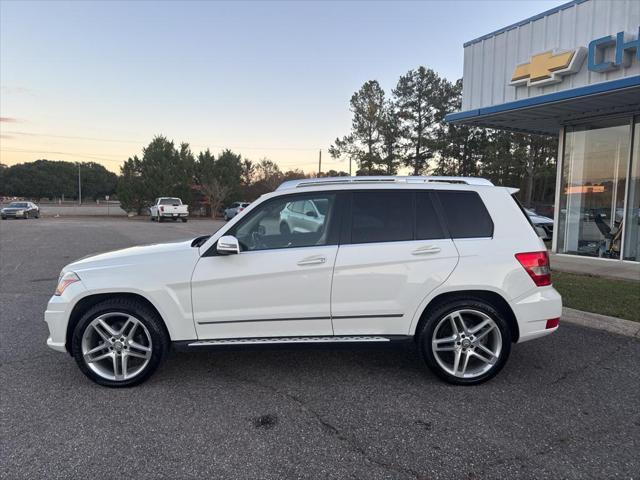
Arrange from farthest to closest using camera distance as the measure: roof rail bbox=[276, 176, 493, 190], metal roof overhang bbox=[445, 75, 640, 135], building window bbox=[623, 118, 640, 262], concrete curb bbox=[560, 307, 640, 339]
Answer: building window bbox=[623, 118, 640, 262], metal roof overhang bbox=[445, 75, 640, 135], concrete curb bbox=[560, 307, 640, 339], roof rail bbox=[276, 176, 493, 190]

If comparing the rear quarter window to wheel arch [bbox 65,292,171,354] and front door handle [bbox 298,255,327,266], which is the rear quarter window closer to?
front door handle [bbox 298,255,327,266]

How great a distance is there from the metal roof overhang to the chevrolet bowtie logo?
0.45 m

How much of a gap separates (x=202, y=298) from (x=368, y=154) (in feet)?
156

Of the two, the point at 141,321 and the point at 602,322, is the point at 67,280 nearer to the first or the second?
the point at 141,321

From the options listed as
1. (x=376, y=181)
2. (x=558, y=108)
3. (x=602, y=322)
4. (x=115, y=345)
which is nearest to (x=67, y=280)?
(x=115, y=345)

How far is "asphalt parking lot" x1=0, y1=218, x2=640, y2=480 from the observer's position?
272 centimetres

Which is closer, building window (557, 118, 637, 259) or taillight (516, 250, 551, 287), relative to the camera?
taillight (516, 250, 551, 287)

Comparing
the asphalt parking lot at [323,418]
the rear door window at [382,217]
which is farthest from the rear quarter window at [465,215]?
the asphalt parking lot at [323,418]

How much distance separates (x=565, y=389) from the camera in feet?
12.5

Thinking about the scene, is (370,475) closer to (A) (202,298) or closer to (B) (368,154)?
(A) (202,298)

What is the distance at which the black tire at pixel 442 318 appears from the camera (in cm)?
383

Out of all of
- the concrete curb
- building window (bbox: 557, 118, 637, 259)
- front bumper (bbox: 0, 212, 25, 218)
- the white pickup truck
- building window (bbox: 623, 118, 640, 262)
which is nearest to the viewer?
the concrete curb

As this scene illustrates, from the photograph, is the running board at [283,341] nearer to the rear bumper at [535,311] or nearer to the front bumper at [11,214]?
the rear bumper at [535,311]

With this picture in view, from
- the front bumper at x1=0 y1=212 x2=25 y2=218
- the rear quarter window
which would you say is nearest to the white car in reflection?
the rear quarter window
